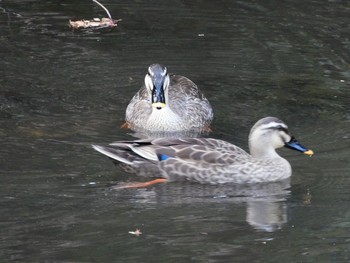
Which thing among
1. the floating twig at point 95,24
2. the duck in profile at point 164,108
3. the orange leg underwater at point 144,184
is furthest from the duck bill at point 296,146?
the floating twig at point 95,24

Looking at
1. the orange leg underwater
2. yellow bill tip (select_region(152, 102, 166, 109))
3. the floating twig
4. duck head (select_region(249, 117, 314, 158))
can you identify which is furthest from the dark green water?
yellow bill tip (select_region(152, 102, 166, 109))

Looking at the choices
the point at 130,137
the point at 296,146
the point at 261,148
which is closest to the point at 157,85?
the point at 130,137

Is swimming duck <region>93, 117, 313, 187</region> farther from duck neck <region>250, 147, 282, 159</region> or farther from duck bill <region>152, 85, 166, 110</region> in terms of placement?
duck bill <region>152, 85, 166, 110</region>

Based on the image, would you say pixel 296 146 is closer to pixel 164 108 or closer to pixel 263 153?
pixel 263 153

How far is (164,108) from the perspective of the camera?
46.6 feet

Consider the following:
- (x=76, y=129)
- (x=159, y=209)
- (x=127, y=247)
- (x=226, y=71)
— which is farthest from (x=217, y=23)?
(x=127, y=247)

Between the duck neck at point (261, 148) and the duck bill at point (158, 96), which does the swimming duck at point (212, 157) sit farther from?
the duck bill at point (158, 96)

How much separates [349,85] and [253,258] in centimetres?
657

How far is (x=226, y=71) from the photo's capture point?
1588 cm

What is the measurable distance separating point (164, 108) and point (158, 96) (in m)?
0.20

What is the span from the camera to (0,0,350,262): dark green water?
376 inches

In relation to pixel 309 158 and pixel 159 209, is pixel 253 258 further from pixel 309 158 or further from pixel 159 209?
pixel 309 158

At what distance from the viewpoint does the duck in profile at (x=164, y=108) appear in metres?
14.1

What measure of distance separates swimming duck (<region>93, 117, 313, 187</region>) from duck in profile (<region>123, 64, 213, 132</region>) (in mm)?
2075
